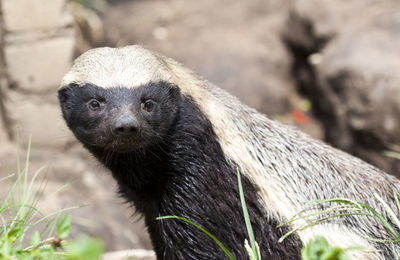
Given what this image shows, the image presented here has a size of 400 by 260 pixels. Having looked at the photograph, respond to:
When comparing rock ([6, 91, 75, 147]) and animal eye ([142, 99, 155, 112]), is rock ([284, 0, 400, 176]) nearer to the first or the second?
rock ([6, 91, 75, 147])

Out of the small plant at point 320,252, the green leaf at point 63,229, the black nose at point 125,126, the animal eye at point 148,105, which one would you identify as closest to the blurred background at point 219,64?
the animal eye at point 148,105

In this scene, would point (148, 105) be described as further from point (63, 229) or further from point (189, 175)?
point (63, 229)

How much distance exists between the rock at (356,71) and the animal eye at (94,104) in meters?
6.31

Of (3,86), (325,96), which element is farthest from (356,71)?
(3,86)

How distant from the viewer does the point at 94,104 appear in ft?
13.9

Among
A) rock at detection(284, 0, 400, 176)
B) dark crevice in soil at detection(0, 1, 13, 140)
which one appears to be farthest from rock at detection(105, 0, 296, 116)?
dark crevice in soil at detection(0, 1, 13, 140)

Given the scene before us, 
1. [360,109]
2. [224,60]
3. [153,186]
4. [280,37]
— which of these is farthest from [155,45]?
[153,186]

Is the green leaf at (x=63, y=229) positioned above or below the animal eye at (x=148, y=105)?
below

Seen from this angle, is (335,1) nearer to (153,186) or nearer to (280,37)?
(280,37)

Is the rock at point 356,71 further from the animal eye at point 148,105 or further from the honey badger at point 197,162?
the animal eye at point 148,105

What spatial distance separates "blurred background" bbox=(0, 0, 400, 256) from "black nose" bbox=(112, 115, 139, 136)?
3.25 metres

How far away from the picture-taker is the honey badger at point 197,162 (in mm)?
4176

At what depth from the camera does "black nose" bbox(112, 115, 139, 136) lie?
3883mm

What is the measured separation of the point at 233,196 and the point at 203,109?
29.4 inches
